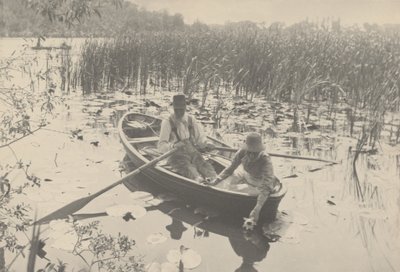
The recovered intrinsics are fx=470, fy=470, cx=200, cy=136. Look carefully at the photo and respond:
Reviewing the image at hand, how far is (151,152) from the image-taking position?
4363 millimetres

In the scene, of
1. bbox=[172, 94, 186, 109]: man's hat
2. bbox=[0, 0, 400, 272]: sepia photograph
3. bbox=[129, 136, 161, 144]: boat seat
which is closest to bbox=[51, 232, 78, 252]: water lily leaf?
bbox=[0, 0, 400, 272]: sepia photograph

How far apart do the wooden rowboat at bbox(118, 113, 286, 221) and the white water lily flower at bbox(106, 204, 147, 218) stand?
1.17 ft

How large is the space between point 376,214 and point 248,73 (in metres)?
3.09

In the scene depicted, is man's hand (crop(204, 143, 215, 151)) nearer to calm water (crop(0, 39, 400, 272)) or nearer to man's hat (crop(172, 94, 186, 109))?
man's hat (crop(172, 94, 186, 109))

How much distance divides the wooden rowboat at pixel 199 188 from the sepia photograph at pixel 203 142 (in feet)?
0.04

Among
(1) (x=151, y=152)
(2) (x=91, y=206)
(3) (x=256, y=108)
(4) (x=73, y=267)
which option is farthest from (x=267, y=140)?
(4) (x=73, y=267)

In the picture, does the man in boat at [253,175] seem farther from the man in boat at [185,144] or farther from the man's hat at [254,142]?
the man in boat at [185,144]

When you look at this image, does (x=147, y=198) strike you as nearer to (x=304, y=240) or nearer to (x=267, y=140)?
(x=304, y=240)

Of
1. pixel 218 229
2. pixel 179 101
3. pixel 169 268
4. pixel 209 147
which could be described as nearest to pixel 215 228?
pixel 218 229

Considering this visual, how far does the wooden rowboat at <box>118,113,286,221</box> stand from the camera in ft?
11.0

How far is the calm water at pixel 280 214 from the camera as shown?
3.17 m

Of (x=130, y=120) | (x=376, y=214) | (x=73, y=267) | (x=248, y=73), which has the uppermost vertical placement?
(x=248, y=73)

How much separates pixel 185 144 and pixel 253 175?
747 mm

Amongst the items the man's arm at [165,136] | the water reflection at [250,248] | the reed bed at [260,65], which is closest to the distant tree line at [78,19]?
the reed bed at [260,65]
